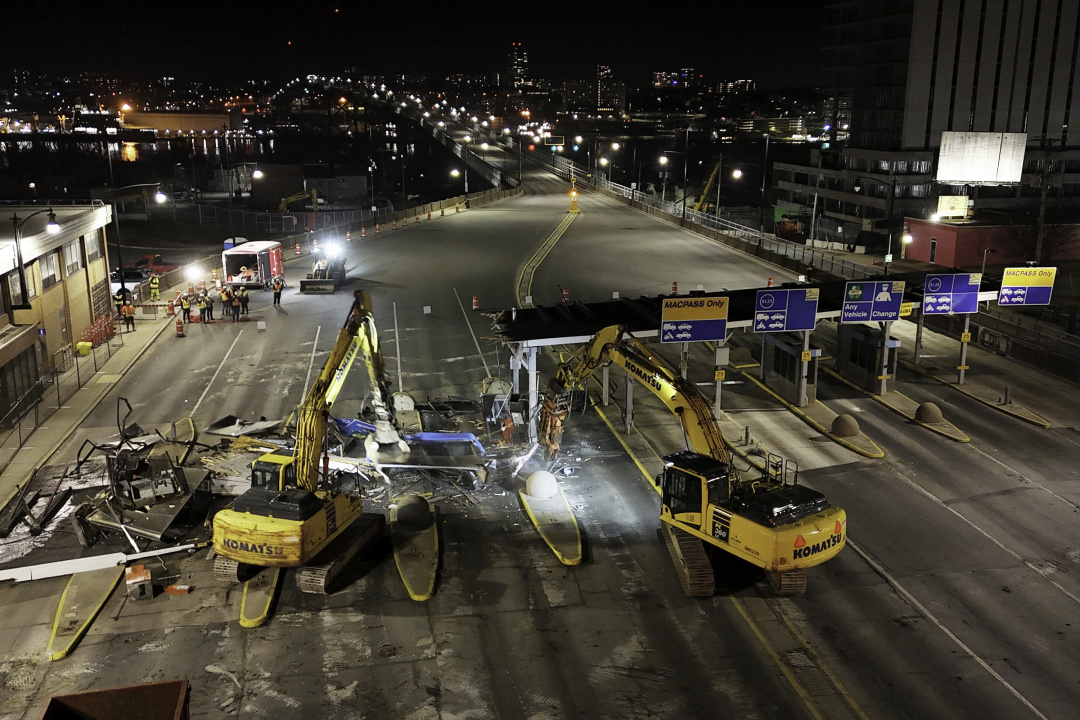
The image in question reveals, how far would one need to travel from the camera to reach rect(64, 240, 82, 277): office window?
123 ft

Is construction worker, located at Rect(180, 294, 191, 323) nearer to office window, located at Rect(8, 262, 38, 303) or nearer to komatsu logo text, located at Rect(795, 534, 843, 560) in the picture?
office window, located at Rect(8, 262, 38, 303)

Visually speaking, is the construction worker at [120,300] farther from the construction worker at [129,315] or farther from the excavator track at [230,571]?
the excavator track at [230,571]

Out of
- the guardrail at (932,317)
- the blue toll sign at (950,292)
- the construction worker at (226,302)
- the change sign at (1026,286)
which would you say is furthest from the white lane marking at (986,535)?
the construction worker at (226,302)

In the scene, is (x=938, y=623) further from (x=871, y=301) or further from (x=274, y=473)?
(x=871, y=301)

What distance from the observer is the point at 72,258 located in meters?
38.4

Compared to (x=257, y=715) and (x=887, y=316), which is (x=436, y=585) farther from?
(x=887, y=316)

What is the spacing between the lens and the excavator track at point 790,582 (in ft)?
58.5

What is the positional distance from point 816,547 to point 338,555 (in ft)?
31.9

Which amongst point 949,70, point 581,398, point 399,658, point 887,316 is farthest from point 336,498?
point 949,70

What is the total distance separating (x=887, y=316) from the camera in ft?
102

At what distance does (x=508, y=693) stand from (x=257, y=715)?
409cm

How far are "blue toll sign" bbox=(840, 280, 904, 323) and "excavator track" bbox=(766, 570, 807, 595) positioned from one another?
585 inches

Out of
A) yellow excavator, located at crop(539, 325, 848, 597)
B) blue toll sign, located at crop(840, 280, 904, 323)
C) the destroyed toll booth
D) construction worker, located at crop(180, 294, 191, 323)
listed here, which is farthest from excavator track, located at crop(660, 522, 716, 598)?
construction worker, located at crop(180, 294, 191, 323)

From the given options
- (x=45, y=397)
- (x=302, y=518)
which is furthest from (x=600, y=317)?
(x=45, y=397)
